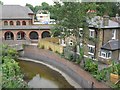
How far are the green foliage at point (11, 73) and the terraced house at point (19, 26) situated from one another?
18.5 ft

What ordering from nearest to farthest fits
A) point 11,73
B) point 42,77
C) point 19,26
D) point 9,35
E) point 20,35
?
point 11,73
point 42,77
point 19,26
point 9,35
point 20,35

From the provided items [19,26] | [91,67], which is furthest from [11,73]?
[19,26]

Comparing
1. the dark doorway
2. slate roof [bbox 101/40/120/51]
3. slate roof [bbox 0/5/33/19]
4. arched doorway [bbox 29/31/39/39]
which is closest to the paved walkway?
slate roof [bbox 101/40/120/51]

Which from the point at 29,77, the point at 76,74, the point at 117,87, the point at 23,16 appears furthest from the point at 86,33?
the point at 23,16

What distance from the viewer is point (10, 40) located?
76.5 ft

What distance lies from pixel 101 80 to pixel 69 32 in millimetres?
4807

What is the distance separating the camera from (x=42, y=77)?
1384cm

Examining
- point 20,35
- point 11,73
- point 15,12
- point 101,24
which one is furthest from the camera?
point 15,12

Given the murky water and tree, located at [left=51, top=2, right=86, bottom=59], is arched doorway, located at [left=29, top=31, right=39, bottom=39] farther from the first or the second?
tree, located at [left=51, top=2, right=86, bottom=59]

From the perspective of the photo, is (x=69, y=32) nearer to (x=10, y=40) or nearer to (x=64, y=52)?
(x=64, y=52)

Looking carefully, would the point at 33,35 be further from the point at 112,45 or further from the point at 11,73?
the point at 11,73

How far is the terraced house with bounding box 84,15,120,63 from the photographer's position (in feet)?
47.2

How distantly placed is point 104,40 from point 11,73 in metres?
6.58

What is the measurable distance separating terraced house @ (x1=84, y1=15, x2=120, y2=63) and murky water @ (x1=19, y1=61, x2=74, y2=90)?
277 cm
